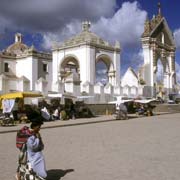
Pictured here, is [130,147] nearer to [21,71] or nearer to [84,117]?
[84,117]

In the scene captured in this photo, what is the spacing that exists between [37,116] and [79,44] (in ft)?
113

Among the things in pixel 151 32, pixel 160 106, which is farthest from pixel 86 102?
pixel 151 32

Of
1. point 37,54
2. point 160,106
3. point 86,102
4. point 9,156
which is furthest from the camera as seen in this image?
point 37,54

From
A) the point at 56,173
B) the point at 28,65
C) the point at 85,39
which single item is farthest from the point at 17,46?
the point at 56,173

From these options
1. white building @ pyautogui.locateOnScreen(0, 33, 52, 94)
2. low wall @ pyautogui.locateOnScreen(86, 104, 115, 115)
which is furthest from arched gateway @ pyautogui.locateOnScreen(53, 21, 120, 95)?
low wall @ pyautogui.locateOnScreen(86, 104, 115, 115)

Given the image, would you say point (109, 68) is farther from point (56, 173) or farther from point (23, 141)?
point (23, 141)

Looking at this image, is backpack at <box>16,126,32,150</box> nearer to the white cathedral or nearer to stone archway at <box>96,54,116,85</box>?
the white cathedral

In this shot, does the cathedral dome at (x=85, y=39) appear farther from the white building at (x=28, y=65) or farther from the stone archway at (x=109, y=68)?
the white building at (x=28, y=65)

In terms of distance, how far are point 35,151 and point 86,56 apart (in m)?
33.4

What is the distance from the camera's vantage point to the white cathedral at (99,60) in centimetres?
3881

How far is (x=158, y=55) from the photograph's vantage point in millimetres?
49406

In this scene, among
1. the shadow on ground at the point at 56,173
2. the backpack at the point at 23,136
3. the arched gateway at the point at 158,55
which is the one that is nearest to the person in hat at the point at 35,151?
the backpack at the point at 23,136

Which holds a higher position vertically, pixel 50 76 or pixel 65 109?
pixel 50 76

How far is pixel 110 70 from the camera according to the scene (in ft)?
139
